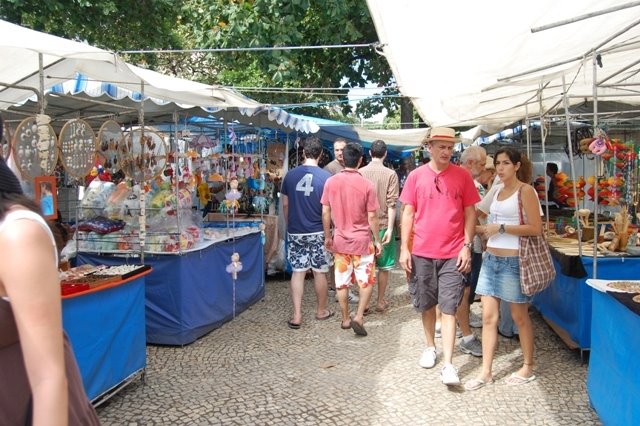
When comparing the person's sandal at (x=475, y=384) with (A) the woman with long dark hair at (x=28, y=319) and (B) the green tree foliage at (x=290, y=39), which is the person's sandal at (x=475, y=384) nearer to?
(A) the woman with long dark hair at (x=28, y=319)

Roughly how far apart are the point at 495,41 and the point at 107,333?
305cm

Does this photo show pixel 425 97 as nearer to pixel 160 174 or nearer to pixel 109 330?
pixel 160 174

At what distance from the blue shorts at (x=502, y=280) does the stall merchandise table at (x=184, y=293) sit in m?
2.45

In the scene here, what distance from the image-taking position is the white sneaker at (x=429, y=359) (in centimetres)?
422

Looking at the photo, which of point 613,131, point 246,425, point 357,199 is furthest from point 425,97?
point 613,131

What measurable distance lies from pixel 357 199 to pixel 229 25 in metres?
6.87

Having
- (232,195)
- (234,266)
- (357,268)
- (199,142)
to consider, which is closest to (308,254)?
(357,268)

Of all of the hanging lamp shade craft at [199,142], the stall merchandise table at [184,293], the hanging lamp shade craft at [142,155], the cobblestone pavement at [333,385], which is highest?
the hanging lamp shade craft at [199,142]

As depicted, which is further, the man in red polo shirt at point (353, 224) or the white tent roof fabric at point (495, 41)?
the man in red polo shirt at point (353, 224)

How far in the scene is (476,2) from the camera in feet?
8.94

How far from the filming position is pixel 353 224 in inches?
202

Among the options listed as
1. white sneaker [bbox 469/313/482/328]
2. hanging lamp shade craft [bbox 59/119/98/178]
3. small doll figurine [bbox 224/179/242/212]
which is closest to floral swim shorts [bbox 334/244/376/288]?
white sneaker [bbox 469/313/482/328]

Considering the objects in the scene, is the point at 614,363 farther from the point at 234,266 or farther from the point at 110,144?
the point at 110,144

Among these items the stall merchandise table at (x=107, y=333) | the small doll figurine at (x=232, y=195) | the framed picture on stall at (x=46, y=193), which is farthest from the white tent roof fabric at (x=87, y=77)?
the stall merchandise table at (x=107, y=333)
